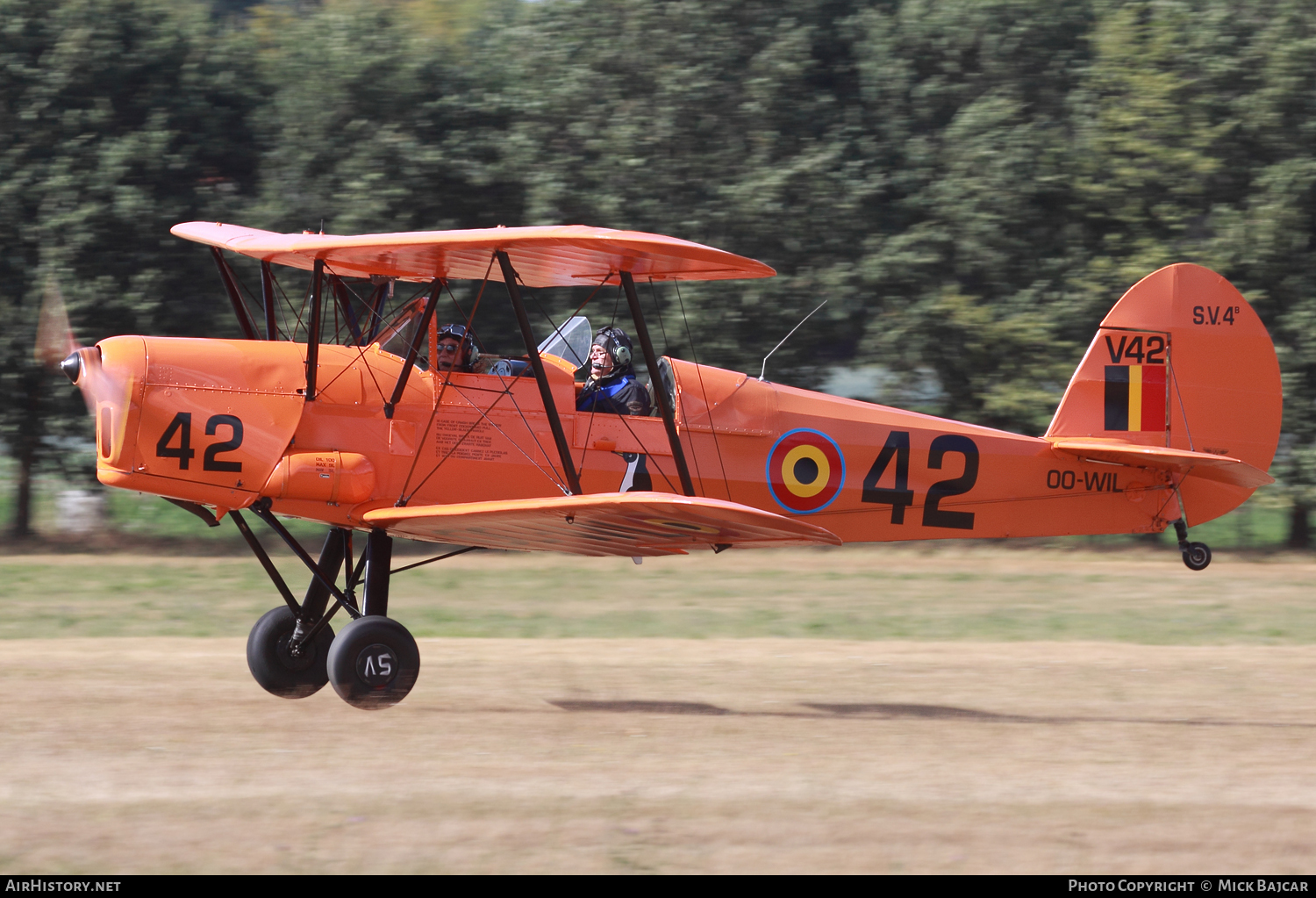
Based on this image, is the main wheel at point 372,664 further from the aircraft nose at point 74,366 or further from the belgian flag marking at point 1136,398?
the belgian flag marking at point 1136,398

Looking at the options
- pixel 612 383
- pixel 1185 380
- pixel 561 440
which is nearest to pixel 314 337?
pixel 561 440

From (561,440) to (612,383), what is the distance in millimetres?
1057

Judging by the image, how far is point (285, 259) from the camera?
816 cm

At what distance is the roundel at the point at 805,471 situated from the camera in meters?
8.45

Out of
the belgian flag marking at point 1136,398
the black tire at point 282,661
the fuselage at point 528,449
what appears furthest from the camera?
the belgian flag marking at point 1136,398

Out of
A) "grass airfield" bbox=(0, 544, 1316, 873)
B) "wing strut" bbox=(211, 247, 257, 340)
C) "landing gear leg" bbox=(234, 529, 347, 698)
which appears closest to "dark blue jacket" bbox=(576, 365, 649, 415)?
"landing gear leg" bbox=(234, 529, 347, 698)

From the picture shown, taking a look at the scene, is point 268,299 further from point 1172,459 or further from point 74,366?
point 1172,459

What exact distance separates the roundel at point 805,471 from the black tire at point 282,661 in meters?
2.90

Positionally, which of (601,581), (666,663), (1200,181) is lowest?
(601,581)

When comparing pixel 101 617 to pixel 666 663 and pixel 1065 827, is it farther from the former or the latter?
pixel 1065 827

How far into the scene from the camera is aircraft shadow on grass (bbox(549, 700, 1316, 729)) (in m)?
7.96

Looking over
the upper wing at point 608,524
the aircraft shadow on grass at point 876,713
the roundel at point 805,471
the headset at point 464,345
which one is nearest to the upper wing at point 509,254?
the headset at point 464,345

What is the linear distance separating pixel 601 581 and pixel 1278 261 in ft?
30.3
